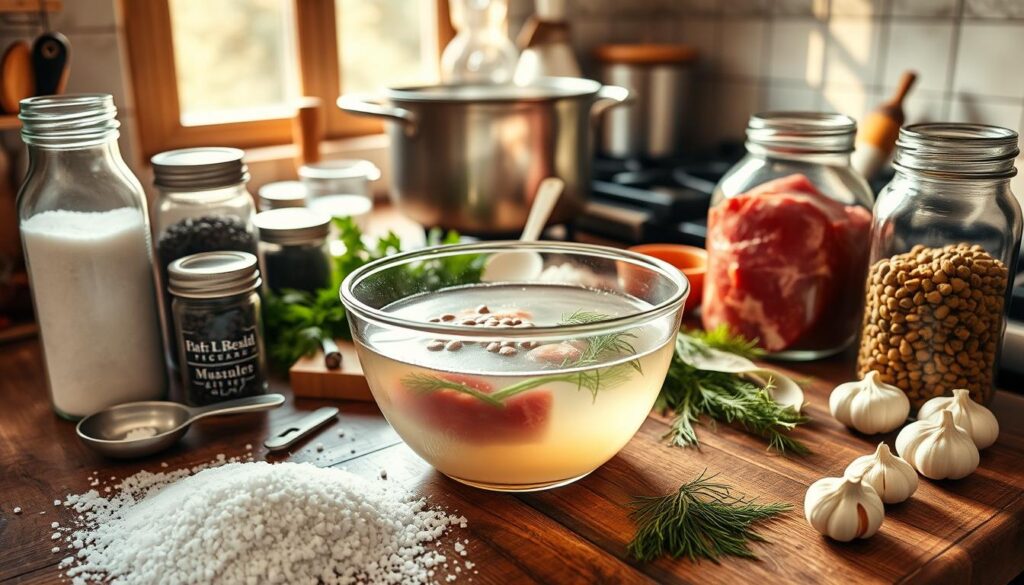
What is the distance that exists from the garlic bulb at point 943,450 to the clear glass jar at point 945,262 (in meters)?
0.10

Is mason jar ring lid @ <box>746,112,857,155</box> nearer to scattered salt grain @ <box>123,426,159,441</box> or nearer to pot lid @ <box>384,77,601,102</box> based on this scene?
pot lid @ <box>384,77,601,102</box>

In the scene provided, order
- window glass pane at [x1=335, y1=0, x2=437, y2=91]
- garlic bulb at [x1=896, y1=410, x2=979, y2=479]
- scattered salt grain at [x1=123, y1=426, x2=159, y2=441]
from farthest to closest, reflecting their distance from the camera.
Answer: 1. window glass pane at [x1=335, y1=0, x2=437, y2=91]
2. scattered salt grain at [x1=123, y1=426, x2=159, y2=441]
3. garlic bulb at [x1=896, y1=410, x2=979, y2=479]

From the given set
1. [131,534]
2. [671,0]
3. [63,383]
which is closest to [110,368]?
[63,383]

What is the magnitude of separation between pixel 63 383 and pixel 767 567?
730 millimetres

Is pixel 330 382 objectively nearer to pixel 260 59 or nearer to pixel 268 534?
pixel 268 534

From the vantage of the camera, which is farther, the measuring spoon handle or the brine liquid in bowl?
the measuring spoon handle

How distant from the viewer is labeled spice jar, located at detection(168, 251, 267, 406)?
3.00 ft

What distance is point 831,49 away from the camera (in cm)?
172

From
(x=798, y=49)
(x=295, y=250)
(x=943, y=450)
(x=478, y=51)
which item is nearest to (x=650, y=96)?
(x=798, y=49)

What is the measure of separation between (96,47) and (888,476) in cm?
134

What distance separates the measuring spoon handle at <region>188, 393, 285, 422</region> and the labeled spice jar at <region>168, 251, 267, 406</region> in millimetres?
22

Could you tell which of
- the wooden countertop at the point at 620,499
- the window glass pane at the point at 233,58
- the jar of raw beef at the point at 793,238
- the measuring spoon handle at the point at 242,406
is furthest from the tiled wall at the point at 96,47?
the jar of raw beef at the point at 793,238

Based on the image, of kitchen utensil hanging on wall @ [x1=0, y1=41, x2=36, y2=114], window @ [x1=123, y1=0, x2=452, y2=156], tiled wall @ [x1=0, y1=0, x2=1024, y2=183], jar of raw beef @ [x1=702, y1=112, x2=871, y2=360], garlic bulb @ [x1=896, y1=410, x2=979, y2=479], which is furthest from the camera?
window @ [x1=123, y1=0, x2=452, y2=156]

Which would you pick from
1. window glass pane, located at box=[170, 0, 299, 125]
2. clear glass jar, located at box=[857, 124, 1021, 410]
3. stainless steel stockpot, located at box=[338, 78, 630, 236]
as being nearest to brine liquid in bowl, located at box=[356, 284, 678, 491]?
clear glass jar, located at box=[857, 124, 1021, 410]
